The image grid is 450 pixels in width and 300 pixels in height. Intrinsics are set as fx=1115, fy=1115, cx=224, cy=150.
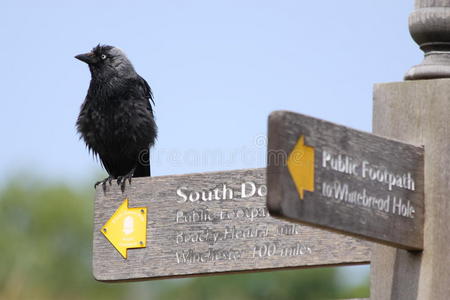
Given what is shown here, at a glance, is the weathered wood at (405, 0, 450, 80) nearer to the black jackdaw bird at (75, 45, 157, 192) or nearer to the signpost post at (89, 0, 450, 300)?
the signpost post at (89, 0, 450, 300)

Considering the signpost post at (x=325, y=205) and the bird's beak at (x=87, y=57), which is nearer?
the signpost post at (x=325, y=205)

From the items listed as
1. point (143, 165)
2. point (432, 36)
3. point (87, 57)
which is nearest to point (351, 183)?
point (432, 36)

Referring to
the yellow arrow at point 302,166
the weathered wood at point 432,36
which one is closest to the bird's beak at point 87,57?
the weathered wood at point 432,36

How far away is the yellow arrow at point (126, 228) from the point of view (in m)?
4.04

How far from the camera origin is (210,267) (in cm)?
384

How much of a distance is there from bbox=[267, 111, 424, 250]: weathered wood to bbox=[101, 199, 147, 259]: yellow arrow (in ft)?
3.92

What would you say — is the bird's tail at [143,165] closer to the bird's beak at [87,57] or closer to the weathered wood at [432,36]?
the bird's beak at [87,57]

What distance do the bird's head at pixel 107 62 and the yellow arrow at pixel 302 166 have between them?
5.07 meters

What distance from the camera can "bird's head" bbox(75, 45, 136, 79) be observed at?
790cm

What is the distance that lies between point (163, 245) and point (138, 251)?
Answer: 11 centimetres

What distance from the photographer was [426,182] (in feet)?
10.5

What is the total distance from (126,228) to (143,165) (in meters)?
3.61

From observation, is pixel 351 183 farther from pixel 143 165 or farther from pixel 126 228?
pixel 143 165

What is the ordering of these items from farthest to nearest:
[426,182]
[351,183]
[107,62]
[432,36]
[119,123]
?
[107,62]
[119,123]
[432,36]
[426,182]
[351,183]
